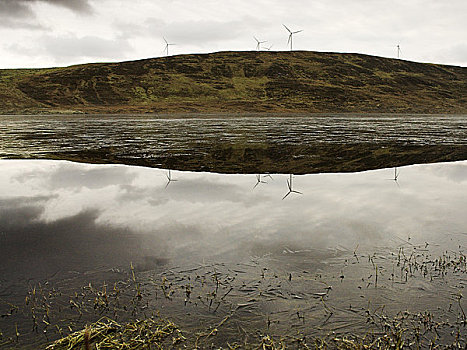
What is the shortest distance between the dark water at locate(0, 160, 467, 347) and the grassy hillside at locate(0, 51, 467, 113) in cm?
6889

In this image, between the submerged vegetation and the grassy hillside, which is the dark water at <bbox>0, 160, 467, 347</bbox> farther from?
the grassy hillside

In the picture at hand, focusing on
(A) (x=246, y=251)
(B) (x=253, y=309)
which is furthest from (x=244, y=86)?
(B) (x=253, y=309)

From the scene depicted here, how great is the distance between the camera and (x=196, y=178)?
42.2 ft

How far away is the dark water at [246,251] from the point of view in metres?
4.62

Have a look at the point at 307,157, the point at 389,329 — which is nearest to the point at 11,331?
the point at 389,329

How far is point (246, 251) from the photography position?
646cm

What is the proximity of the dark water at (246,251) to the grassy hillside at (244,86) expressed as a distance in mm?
68889

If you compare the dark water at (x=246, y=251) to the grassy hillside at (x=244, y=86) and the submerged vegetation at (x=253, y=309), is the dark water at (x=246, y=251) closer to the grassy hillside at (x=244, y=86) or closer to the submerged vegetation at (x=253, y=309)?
the submerged vegetation at (x=253, y=309)

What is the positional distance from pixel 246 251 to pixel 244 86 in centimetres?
9676

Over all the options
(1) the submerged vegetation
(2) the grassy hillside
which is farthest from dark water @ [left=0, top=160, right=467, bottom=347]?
(2) the grassy hillside

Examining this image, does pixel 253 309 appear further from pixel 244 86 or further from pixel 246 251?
pixel 244 86

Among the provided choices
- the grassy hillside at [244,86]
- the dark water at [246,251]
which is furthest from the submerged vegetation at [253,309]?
the grassy hillside at [244,86]

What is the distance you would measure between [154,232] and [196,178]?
5.51 m

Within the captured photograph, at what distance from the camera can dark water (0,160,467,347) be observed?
15.1 feet
